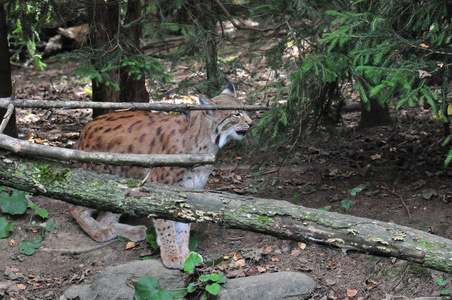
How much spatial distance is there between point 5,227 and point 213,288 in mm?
2807

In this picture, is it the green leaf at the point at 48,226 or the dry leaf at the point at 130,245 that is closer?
the dry leaf at the point at 130,245

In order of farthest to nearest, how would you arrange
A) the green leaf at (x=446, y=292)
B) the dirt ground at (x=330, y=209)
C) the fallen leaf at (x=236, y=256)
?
the fallen leaf at (x=236, y=256) < the dirt ground at (x=330, y=209) < the green leaf at (x=446, y=292)

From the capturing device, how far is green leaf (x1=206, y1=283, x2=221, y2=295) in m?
5.30

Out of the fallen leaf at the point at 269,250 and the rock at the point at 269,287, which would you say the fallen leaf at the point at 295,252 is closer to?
the fallen leaf at the point at 269,250

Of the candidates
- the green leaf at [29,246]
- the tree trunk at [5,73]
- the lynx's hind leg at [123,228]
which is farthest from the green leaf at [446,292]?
the tree trunk at [5,73]

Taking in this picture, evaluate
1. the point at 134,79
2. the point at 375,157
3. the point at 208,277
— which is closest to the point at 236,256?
the point at 208,277

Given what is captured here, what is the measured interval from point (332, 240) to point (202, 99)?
235cm

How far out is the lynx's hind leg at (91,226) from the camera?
6586 millimetres

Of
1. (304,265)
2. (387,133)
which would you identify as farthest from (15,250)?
(387,133)

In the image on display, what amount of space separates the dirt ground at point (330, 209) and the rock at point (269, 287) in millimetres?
168

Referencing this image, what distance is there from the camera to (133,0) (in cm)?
793

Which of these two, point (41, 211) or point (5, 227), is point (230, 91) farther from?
point (5, 227)

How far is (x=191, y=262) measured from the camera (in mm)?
5613

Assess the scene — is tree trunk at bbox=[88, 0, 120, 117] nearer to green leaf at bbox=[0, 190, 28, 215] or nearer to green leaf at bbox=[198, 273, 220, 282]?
green leaf at bbox=[0, 190, 28, 215]
